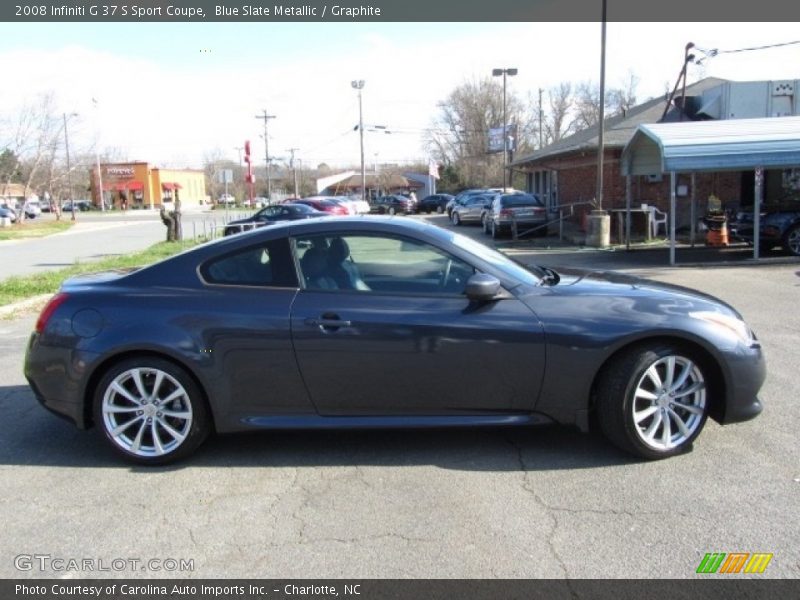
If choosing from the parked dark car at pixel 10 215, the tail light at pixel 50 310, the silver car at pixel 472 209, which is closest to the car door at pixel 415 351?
the tail light at pixel 50 310

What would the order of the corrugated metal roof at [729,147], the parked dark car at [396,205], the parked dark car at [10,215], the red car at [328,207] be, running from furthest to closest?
the parked dark car at [396,205]
the parked dark car at [10,215]
the red car at [328,207]
the corrugated metal roof at [729,147]

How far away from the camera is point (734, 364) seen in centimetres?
408

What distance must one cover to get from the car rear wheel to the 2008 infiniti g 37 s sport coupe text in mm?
12039

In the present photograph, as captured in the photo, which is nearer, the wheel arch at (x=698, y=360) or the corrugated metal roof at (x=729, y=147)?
the wheel arch at (x=698, y=360)

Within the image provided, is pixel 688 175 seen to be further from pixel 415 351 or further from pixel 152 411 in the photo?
pixel 152 411

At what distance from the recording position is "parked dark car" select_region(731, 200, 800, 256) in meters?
14.5

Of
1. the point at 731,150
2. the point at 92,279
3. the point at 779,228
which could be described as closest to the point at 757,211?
the point at 779,228

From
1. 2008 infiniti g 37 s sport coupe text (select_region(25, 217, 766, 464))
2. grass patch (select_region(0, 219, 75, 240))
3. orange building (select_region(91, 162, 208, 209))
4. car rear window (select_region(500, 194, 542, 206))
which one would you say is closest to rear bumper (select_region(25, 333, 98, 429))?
2008 infiniti g 37 s sport coupe text (select_region(25, 217, 766, 464))

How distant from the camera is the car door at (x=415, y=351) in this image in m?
4.03

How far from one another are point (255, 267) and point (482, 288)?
1.45 m

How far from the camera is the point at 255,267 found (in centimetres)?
431

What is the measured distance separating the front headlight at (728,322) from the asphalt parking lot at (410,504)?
711 mm

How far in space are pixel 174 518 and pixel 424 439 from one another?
1696 millimetres

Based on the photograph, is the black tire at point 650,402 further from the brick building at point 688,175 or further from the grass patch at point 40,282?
the brick building at point 688,175
